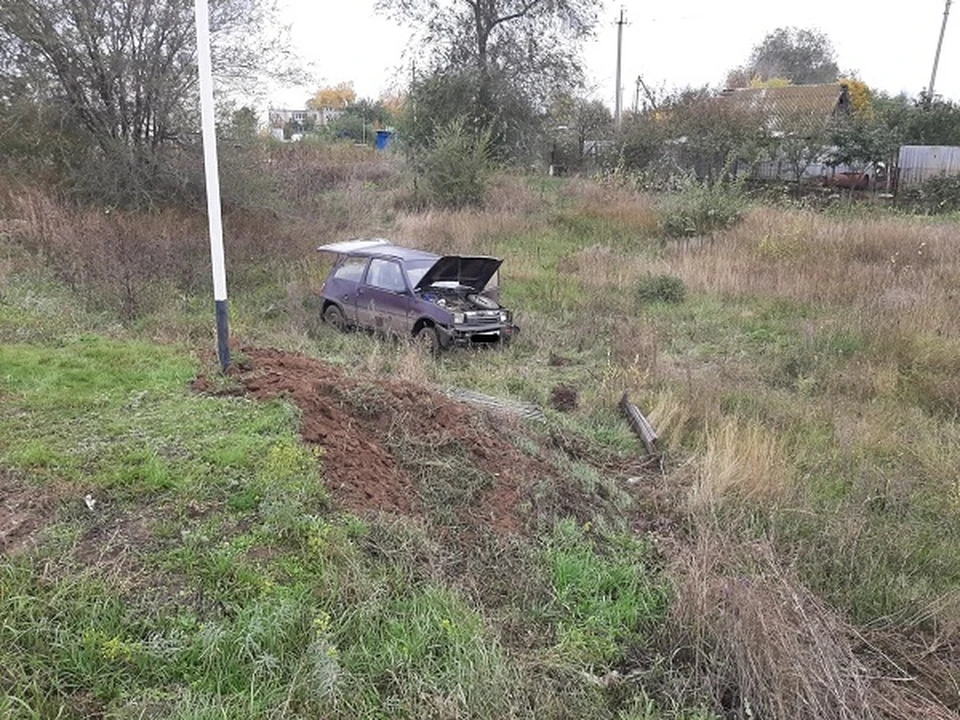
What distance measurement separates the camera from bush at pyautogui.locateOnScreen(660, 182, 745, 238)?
18.4 metres

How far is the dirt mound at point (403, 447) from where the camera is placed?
4812 millimetres

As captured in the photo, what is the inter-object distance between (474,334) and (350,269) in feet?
8.46

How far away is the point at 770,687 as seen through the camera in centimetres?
355

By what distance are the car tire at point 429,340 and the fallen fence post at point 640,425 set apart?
291cm

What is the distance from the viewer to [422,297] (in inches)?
412

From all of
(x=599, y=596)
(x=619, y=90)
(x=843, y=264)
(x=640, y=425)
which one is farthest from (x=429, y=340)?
(x=619, y=90)

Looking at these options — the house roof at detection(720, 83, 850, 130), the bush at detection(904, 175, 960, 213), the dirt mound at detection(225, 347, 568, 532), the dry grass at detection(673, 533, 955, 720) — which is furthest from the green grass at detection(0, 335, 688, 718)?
the house roof at detection(720, 83, 850, 130)

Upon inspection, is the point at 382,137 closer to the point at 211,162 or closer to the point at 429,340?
the point at 429,340

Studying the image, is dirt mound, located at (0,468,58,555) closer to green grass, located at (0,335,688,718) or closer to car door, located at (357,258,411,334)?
green grass, located at (0,335,688,718)

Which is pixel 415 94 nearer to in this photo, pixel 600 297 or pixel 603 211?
pixel 603 211

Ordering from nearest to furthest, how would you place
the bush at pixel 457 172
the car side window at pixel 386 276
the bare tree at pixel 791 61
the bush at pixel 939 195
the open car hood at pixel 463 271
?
1. the open car hood at pixel 463 271
2. the car side window at pixel 386 276
3. the bush at pixel 939 195
4. the bush at pixel 457 172
5. the bare tree at pixel 791 61

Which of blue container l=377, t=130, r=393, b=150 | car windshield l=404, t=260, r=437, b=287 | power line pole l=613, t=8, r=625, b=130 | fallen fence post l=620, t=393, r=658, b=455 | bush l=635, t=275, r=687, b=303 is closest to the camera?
fallen fence post l=620, t=393, r=658, b=455

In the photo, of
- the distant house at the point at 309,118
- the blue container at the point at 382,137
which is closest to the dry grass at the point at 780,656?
the distant house at the point at 309,118

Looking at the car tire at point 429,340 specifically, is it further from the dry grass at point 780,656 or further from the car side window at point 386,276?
the dry grass at point 780,656
